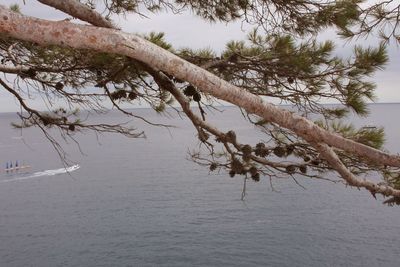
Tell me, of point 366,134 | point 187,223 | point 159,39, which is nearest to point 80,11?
point 159,39

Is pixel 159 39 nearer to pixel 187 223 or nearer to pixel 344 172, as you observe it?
pixel 344 172

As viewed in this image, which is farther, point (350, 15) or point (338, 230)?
point (338, 230)

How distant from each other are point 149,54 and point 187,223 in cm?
3158

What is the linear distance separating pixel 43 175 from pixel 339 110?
52.1 meters

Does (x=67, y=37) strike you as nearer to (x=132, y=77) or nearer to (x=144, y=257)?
(x=132, y=77)

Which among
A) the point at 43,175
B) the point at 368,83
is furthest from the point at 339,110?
the point at 43,175

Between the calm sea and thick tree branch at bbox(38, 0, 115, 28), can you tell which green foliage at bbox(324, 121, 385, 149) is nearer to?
thick tree branch at bbox(38, 0, 115, 28)

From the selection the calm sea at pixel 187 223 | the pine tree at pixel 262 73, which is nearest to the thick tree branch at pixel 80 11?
the pine tree at pixel 262 73

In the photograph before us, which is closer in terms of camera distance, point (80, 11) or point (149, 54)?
point (149, 54)

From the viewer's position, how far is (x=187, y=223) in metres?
32.6

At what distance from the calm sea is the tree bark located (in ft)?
82.3

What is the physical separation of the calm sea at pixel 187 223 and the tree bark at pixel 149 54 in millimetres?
25074

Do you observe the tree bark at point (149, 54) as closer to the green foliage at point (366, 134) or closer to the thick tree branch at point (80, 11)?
the thick tree branch at point (80, 11)

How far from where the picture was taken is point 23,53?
4355 mm
